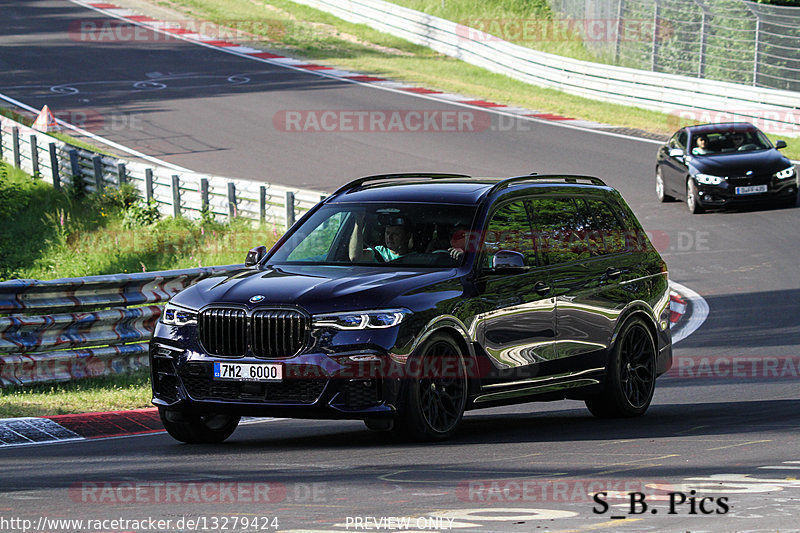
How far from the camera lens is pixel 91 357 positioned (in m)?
12.2

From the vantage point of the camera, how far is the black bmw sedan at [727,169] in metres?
23.9

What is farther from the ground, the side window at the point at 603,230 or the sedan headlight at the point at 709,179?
the side window at the point at 603,230

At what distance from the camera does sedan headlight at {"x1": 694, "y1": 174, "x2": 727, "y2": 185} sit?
942 inches

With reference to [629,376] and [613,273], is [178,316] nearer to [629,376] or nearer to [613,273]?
[613,273]

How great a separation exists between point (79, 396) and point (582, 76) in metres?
28.3

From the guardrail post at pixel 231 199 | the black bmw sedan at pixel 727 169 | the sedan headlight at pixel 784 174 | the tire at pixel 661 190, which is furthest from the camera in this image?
the tire at pixel 661 190

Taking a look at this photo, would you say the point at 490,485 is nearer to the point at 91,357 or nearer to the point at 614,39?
the point at 91,357

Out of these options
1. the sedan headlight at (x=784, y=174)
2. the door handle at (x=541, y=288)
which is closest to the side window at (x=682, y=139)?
the sedan headlight at (x=784, y=174)

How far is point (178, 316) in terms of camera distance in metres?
8.95

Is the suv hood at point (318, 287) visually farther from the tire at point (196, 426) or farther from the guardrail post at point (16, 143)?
the guardrail post at point (16, 143)

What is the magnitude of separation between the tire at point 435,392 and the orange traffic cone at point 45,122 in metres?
24.1

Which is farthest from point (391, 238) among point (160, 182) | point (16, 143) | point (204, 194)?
point (16, 143)

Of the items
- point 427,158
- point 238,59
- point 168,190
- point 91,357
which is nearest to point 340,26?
point 238,59

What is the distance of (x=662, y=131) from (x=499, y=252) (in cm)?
2420
